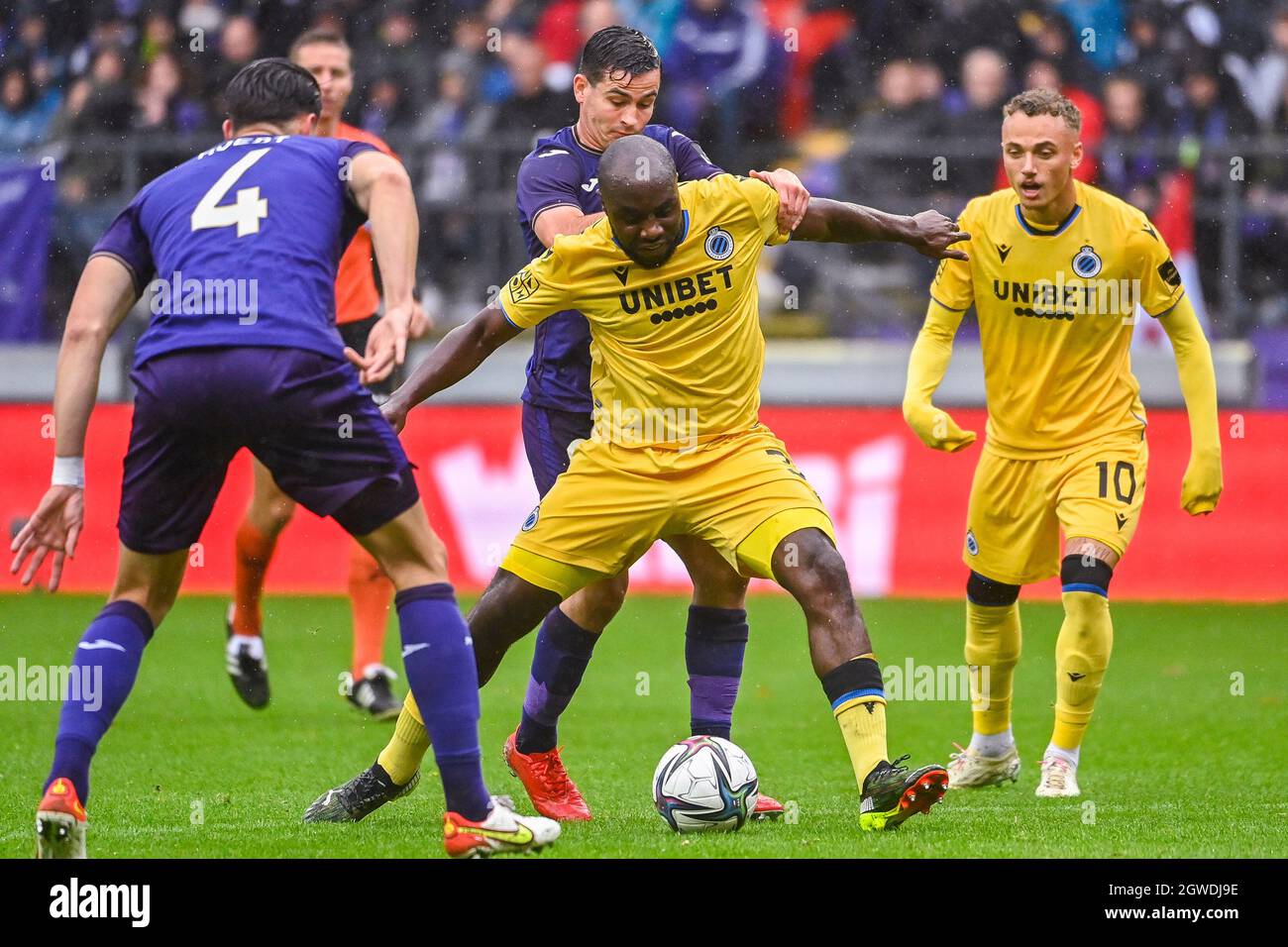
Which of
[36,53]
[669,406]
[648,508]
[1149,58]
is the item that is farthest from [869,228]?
[36,53]

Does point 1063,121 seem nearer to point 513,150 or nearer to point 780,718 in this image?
point 780,718

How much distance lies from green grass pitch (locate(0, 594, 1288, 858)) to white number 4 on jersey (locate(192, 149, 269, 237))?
176 cm

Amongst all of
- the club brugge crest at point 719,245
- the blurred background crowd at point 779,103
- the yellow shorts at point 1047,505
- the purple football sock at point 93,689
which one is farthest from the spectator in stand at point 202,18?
the purple football sock at point 93,689

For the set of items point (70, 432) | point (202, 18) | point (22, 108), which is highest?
point (202, 18)

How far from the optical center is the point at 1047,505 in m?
6.74

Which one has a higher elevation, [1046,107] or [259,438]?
[1046,107]

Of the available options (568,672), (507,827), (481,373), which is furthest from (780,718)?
(481,373)

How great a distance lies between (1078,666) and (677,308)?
201cm

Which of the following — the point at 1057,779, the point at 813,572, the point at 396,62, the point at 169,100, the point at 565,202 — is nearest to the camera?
the point at 813,572

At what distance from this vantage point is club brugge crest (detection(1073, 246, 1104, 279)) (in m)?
6.67

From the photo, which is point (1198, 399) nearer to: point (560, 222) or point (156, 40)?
point (560, 222)

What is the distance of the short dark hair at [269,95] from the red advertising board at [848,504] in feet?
22.2

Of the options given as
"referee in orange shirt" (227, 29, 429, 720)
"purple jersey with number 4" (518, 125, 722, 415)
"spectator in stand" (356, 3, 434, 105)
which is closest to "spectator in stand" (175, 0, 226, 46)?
"spectator in stand" (356, 3, 434, 105)

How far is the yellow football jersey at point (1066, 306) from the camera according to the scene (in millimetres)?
6668
